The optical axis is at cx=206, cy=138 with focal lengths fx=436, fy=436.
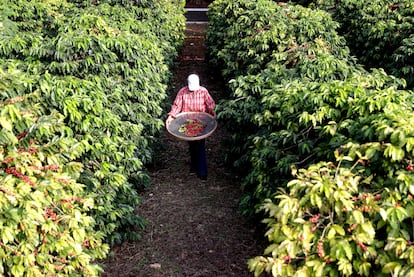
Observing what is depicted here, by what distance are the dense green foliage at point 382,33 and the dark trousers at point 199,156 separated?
362cm

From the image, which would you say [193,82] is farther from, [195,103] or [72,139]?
[72,139]

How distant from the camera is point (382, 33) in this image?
26.9 ft

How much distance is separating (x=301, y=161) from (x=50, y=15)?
6.23 meters

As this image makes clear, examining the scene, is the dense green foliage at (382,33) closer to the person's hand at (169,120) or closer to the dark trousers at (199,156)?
the dark trousers at (199,156)

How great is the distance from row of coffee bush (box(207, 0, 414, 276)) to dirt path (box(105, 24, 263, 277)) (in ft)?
1.67

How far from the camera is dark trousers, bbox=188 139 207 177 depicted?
6.66 m

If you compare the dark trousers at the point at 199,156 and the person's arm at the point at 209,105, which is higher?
the person's arm at the point at 209,105

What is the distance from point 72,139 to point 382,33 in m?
6.39

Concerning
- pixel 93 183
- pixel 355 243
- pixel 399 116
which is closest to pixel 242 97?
pixel 93 183

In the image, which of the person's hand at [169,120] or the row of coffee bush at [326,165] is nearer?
the row of coffee bush at [326,165]

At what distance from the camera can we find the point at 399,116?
3.34m

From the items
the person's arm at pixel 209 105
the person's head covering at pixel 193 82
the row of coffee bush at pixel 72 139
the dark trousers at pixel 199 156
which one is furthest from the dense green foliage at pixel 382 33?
the row of coffee bush at pixel 72 139

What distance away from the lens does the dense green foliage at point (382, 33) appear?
7.42m

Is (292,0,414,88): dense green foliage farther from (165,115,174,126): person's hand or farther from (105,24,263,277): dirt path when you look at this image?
(165,115,174,126): person's hand
